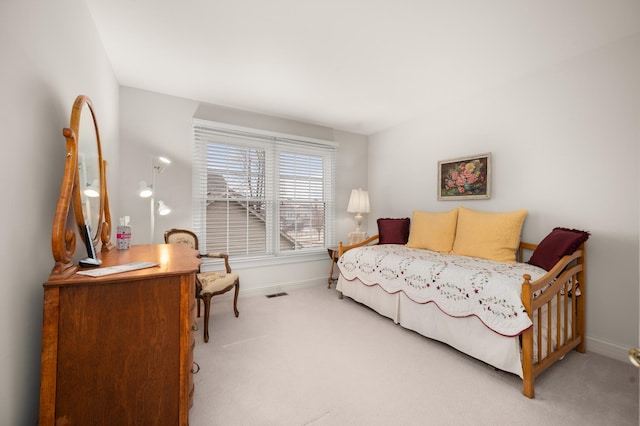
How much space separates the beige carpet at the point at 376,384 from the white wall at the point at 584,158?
596 mm

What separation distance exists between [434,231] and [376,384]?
2.04 meters

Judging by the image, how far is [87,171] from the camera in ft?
5.29

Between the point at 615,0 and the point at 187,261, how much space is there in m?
3.18

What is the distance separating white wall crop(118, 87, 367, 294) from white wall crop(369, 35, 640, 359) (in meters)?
2.65

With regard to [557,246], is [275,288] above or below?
below

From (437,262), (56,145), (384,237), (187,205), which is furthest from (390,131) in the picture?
(56,145)

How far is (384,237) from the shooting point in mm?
3850

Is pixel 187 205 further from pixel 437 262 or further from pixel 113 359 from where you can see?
pixel 437 262

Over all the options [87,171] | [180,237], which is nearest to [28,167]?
[87,171]

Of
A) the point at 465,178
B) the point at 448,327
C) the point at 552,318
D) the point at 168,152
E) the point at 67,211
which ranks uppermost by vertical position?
the point at 168,152

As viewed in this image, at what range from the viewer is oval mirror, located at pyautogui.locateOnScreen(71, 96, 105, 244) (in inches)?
54.6

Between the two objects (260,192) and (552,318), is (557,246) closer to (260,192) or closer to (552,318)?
(552,318)

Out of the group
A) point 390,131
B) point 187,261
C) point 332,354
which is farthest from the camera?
point 390,131

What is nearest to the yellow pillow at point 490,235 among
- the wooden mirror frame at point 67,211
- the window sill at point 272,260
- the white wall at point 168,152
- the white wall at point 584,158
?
the white wall at point 584,158
